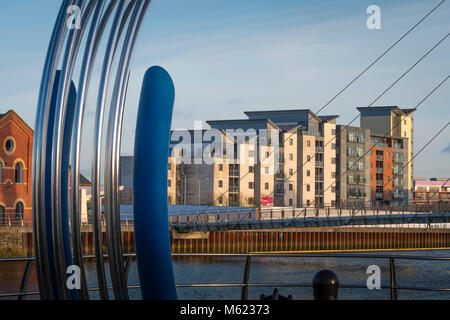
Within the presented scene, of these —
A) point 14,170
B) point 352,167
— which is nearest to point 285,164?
point 352,167

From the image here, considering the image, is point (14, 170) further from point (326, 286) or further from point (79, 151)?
point (326, 286)

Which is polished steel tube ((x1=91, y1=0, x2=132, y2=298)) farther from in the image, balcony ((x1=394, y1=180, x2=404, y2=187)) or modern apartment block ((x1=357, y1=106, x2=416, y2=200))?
balcony ((x1=394, y1=180, x2=404, y2=187))

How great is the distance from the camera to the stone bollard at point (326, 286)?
6.06 m

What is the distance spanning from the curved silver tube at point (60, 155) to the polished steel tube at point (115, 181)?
41 cm

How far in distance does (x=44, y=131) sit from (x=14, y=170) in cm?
4222

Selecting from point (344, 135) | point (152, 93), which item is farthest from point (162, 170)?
point (344, 135)

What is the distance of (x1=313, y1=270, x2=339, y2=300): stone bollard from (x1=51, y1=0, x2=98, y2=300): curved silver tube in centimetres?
216

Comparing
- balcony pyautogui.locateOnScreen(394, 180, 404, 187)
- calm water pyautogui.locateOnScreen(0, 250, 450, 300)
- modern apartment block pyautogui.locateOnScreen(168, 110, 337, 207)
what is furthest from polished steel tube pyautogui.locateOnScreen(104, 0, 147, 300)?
balcony pyautogui.locateOnScreen(394, 180, 404, 187)

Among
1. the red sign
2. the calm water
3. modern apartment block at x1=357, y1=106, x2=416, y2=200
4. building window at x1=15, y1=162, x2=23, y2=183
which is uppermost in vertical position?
modern apartment block at x1=357, y1=106, x2=416, y2=200

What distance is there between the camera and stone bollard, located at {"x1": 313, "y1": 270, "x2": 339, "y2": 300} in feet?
19.9

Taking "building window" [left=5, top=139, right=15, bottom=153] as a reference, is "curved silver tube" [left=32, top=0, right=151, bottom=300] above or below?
below

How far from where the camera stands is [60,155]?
19.8 ft
